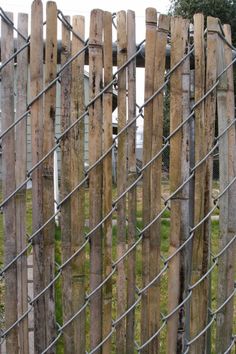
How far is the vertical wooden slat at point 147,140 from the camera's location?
61.3 inches

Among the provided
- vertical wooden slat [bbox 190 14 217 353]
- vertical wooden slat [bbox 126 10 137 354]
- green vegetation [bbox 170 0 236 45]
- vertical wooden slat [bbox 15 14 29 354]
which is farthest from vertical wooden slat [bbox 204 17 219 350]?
green vegetation [bbox 170 0 236 45]

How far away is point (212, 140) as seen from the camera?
163 cm

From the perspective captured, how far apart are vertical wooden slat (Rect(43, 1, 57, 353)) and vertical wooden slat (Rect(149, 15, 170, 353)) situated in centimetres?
35

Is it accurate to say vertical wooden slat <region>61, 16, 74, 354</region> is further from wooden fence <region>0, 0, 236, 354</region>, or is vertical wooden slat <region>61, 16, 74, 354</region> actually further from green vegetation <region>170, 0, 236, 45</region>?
green vegetation <region>170, 0, 236, 45</region>

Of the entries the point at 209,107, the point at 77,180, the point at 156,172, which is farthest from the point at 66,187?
the point at 209,107

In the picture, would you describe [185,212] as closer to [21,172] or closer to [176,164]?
[176,164]

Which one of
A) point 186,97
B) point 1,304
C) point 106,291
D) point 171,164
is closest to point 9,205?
point 106,291

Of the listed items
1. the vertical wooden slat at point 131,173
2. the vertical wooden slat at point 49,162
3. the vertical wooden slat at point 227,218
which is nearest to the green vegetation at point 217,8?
the vertical wooden slat at point 227,218

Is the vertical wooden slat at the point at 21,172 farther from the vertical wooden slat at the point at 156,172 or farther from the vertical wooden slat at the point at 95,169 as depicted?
the vertical wooden slat at the point at 156,172

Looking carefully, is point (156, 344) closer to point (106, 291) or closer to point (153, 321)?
point (153, 321)

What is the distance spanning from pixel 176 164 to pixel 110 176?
24 cm

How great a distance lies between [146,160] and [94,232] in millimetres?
308

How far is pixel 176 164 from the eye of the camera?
5.28 ft

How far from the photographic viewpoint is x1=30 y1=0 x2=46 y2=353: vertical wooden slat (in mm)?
1473
